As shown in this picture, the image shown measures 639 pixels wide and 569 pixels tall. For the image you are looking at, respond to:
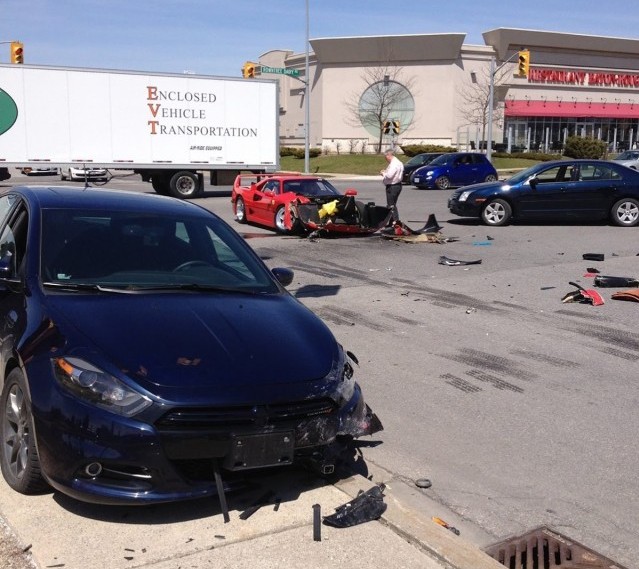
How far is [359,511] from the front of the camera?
3934mm

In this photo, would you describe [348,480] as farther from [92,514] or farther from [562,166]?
[562,166]

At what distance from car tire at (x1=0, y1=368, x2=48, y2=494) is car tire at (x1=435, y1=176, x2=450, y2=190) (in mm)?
30252

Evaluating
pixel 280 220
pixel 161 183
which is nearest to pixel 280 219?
pixel 280 220

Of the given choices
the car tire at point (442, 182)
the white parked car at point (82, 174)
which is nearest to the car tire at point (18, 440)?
the white parked car at point (82, 174)

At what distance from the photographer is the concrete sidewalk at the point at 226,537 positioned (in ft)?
11.5

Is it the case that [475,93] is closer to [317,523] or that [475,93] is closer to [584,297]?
[584,297]

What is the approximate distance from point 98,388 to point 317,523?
1.23 m

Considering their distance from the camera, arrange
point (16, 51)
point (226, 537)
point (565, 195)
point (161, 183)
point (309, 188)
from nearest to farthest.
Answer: point (226, 537)
point (309, 188)
point (565, 195)
point (161, 183)
point (16, 51)

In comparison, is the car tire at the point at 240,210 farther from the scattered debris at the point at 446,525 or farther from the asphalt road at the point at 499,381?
the scattered debris at the point at 446,525

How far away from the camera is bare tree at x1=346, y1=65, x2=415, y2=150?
62.5 meters

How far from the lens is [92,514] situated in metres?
3.90

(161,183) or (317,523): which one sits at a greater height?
(161,183)

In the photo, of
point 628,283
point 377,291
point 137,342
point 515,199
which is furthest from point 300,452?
point 515,199

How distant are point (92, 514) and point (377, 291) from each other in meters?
7.15
